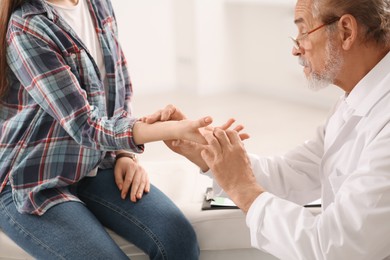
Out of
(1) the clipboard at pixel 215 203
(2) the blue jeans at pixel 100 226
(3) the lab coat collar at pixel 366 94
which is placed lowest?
(1) the clipboard at pixel 215 203

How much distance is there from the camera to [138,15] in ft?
16.6

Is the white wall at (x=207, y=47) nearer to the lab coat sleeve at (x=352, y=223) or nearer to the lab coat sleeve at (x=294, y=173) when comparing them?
the lab coat sleeve at (x=294, y=173)

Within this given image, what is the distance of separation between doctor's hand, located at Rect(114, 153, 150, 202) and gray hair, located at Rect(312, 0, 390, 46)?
0.76m

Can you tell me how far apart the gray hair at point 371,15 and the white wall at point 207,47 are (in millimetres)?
3278

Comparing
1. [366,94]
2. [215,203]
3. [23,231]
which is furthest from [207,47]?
[366,94]

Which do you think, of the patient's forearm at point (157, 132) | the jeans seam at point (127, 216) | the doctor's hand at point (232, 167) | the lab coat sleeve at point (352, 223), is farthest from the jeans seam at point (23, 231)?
the lab coat sleeve at point (352, 223)

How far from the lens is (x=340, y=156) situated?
5.59ft

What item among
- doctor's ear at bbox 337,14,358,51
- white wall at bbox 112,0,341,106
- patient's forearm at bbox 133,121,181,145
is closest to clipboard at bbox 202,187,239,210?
patient's forearm at bbox 133,121,181,145

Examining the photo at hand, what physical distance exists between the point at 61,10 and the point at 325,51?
802mm

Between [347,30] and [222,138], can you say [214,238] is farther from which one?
[347,30]

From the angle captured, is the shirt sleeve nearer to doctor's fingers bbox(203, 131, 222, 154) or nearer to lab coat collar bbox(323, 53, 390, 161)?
doctor's fingers bbox(203, 131, 222, 154)

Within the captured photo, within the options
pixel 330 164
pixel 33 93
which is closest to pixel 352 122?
pixel 330 164

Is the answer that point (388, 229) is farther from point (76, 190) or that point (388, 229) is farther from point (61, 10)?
point (61, 10)

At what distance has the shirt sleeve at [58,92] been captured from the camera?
72.4 inches
